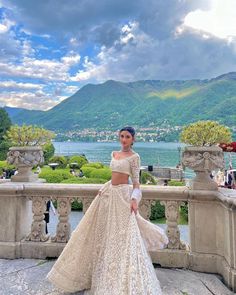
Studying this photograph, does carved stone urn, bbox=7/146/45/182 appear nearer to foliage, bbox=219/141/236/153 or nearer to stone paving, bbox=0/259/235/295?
stone paving, bbox=0/259/235/295

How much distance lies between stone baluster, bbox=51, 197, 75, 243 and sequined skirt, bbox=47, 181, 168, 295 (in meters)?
1.11

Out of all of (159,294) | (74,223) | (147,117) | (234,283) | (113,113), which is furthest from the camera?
(113,113)

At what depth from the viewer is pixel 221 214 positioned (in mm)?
3900

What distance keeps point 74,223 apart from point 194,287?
7376 millimetres

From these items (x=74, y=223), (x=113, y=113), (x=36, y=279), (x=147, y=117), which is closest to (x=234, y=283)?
(x=36, y=279)

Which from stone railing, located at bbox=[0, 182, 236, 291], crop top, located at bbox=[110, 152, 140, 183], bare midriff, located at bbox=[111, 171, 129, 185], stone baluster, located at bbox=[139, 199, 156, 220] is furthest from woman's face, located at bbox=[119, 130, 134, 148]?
stone baluster, located at bbox=[139, 199, 156, 220]

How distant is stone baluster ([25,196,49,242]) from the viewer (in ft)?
14.9

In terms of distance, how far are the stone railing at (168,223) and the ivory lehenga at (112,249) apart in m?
0.93

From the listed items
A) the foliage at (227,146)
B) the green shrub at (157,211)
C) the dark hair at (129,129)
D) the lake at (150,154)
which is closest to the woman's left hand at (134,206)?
the dark hair at (129,129)

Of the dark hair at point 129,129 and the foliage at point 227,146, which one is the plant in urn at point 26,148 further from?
the foliage at point 227,146

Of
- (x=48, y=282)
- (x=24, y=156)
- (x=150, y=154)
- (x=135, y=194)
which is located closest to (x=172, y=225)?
(x=135, y=194)

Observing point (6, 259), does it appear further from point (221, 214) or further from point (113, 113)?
point (113, 113)

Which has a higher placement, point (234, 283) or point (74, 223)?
point (234, 283)

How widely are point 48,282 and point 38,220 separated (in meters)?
1.12
